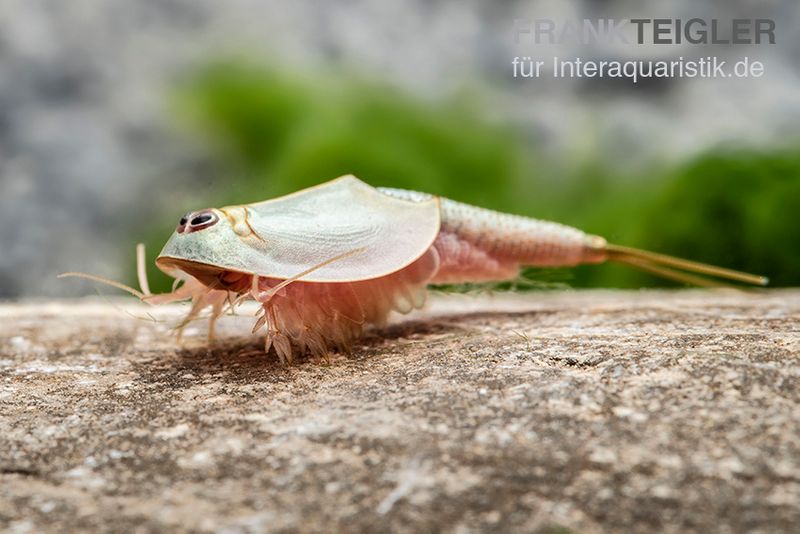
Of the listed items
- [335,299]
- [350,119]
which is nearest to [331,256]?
[335,299]

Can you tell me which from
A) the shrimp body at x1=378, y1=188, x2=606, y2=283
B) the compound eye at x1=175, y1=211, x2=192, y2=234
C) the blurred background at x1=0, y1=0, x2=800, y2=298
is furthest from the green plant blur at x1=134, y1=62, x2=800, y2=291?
the compound eye at x1=175, y1=211, x2=192, y2=234

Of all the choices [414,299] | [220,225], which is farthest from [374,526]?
[414,299]

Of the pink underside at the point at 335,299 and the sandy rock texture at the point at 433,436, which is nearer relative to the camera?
the sandy rock texture at the point at 433,436

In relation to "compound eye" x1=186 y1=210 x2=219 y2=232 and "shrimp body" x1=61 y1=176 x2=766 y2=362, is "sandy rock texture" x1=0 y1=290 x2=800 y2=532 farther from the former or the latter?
"compound eye" x1=186 y1=210 x2=219 y2=232

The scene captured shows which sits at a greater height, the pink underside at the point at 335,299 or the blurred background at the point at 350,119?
the blurred background at the point at 350,119

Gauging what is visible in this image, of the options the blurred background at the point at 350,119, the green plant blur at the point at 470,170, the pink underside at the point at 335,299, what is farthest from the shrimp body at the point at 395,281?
the blurred background at the point at 350,119

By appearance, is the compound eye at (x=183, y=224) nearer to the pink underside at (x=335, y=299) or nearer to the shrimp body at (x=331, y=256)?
the shrimp body at (x=331, y=256)

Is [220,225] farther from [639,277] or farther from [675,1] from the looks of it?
[675,1]
